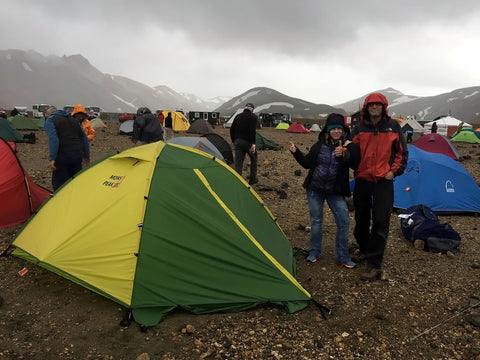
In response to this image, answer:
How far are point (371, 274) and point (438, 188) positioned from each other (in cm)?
454

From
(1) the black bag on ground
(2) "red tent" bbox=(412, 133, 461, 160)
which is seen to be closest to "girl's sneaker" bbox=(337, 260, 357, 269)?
(1) the black bag on ground

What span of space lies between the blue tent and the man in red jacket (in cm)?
393

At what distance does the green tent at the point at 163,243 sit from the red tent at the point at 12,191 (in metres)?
2.09

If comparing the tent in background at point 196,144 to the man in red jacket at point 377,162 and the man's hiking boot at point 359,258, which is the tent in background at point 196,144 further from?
the man in red jacket at point 377,162

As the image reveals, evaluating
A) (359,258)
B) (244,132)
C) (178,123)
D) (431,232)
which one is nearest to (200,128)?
(178,123)

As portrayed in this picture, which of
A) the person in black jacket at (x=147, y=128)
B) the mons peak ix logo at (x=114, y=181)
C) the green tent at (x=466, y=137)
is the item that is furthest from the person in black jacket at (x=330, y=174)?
the green tent at (x=466, y=137)

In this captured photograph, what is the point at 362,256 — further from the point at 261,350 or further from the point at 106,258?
the point at 106,258

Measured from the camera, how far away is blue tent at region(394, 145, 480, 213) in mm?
8453

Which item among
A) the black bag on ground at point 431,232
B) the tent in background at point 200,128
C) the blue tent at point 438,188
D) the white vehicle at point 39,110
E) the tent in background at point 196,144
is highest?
the white vehicle at point 39,110

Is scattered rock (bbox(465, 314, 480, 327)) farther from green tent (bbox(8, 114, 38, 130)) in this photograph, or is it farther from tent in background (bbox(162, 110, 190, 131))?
tent in background (bbox(162, 110, 190, 131))

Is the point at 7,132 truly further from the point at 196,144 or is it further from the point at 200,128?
the point at 200,128

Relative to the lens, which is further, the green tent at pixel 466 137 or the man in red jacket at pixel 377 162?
the green tent at pixel 466 137

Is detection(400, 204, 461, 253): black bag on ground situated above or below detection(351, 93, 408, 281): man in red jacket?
below

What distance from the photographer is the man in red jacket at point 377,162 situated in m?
4.86
